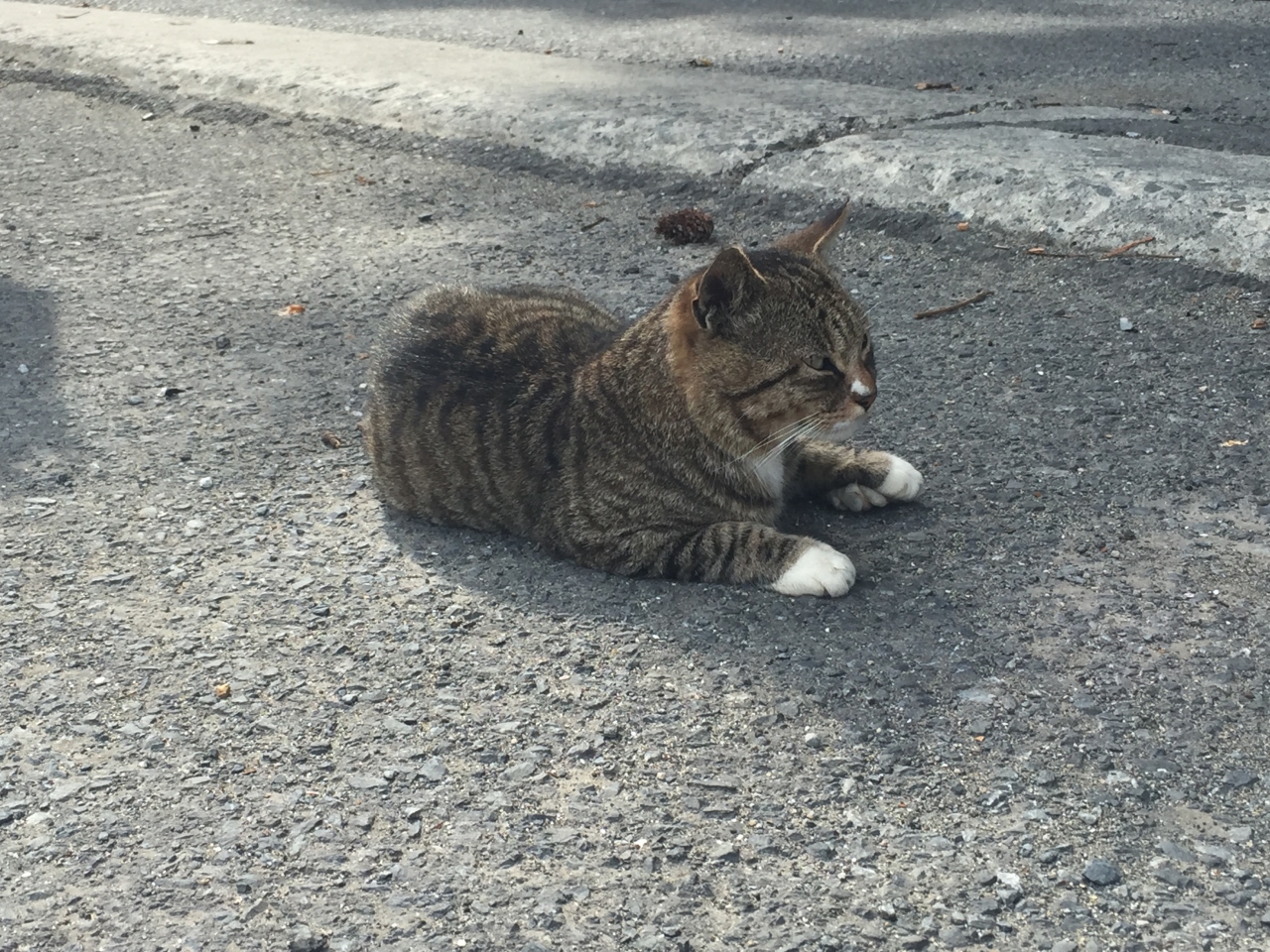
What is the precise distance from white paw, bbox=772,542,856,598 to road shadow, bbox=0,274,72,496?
2.09 m

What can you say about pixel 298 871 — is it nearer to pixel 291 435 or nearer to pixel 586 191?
pixel 291 435

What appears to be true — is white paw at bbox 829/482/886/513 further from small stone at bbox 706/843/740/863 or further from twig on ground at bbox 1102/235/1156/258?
twig on ground at bbox 1102/235/1156/258

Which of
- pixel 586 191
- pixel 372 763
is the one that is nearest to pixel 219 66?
pixel 586 191

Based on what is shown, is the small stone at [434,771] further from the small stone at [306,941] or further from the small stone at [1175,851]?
the small stone at [1175,851]

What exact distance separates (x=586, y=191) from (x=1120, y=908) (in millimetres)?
4456

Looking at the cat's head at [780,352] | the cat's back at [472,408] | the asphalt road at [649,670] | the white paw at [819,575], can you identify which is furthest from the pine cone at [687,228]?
the white paw at [819,575]

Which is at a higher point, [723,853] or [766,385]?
[766,385]

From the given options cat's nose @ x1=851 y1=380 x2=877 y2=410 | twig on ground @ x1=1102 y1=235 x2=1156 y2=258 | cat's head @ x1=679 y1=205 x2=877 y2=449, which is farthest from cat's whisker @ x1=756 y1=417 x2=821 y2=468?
twig on ground @ x1=1102 y1=235 x2=1156 y2=258

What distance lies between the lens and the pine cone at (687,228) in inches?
216

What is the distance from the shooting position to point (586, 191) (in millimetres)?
6184

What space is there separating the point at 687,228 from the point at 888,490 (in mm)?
2081

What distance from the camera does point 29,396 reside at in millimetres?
4520

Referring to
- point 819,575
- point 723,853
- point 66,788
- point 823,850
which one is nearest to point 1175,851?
point 823,850

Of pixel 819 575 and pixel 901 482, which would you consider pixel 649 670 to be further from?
pixel 901 482
